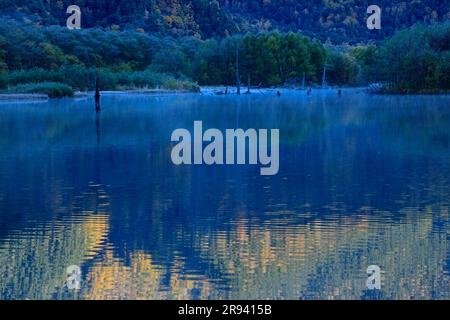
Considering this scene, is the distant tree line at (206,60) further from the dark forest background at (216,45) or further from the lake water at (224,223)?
the lake water at (224,223)

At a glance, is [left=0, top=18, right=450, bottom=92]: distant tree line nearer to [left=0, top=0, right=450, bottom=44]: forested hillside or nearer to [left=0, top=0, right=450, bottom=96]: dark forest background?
[left=0, top=0, right=450, bottom=96]: dark forest background

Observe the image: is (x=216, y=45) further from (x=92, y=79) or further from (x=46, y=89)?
(x=46, y=89)

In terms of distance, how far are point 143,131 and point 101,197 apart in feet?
46.4

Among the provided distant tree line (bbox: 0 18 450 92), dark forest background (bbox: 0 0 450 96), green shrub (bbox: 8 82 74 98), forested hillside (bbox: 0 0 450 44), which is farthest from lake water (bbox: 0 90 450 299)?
forested hillside (bbox: 0 0 450 44)

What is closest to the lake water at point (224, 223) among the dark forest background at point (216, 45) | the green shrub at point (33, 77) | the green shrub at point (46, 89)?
the green shrub at point (46, 89)

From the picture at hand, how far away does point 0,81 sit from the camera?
2243 inches

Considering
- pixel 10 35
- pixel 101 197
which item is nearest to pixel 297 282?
pixel 101 197

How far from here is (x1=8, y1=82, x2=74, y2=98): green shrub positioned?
5472 centimetres

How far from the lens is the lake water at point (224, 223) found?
9.20 m

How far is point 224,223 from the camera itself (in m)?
12.1

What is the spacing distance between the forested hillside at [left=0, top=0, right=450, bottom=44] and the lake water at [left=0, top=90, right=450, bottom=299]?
222ft

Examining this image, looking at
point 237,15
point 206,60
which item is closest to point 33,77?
point 206,60

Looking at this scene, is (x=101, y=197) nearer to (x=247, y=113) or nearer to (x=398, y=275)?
(x=398, y=275)

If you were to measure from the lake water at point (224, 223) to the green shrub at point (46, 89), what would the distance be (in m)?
32.1
